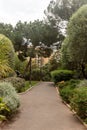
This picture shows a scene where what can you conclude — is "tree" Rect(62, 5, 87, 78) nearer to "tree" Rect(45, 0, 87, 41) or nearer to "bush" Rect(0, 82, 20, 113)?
"bush" Rect(0, 82, 20, 113)

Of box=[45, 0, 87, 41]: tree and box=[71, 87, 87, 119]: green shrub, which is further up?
box=[45, 0, 87, 41]: tree

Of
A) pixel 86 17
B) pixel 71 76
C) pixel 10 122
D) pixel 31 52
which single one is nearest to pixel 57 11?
pixel 31 52

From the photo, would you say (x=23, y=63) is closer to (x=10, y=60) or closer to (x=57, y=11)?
(x=57, y=11)

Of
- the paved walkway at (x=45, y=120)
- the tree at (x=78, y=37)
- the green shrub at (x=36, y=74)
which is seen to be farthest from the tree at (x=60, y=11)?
the paved walkway at (x=45, y=120)

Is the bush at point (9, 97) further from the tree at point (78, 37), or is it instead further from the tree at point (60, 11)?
the tree at point (60, 11)

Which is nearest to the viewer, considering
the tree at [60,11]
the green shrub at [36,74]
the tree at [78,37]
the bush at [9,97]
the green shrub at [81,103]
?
the green shrub at [81,103]

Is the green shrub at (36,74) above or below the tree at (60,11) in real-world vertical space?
below

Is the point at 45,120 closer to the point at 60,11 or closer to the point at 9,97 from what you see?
the point at 9,97

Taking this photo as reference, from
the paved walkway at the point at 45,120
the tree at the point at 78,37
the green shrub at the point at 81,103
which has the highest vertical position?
the tree at the point at 78,37

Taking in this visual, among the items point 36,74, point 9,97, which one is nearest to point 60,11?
point 36,74

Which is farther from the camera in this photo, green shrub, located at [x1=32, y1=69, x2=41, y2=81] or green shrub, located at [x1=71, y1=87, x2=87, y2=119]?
green shrub, located at [x1=32, y1=69, x2=41, y2=81]

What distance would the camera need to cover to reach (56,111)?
14461mm

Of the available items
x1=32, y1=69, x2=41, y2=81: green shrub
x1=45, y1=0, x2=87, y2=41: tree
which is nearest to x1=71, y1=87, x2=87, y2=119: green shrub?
x1=45, y1=0, x2=87, y2=41: tree

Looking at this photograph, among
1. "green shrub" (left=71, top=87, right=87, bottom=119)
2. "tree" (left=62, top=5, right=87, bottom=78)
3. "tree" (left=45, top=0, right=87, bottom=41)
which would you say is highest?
"tree" (left=45, top=0, right=87, bottom=41)
